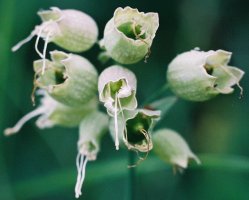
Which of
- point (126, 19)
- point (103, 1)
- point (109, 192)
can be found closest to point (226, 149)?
point (109, 192)

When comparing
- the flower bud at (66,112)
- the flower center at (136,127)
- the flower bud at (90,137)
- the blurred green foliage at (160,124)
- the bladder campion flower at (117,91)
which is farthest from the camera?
the blurred green foliage at (160,124)

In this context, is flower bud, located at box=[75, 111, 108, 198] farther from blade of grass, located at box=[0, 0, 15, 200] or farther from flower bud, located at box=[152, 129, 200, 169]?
blade of grass, located at box=[0, 0, 15, 200]

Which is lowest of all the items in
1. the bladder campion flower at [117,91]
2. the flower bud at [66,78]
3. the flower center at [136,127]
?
the flower center at [136,127]

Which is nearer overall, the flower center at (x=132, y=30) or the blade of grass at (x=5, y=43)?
the flower center at (x=132, y=30)

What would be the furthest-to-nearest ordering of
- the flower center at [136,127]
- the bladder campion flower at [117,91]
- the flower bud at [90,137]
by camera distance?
the flower bud at [90,137], the flower center at [136,127], the bladder campion flower at [117,91]

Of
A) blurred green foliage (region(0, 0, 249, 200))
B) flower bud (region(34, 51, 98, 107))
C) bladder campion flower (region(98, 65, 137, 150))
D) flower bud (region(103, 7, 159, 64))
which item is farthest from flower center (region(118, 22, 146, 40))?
blurred green foliage (region(0, 0, 249, 200))

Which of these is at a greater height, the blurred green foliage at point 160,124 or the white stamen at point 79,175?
the white stamen at point 79,175

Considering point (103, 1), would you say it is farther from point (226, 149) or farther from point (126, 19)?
point (126, 19)

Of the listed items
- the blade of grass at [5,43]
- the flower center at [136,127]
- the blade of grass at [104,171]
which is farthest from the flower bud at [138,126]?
the blade of grass at [5,43]

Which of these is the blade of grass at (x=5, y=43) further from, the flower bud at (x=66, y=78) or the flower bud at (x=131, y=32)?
the flower bud at (x=131, y=32)
